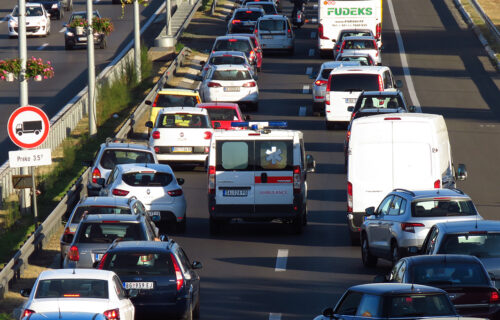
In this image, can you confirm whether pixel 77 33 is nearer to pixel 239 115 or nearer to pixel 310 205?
pixel 239 115

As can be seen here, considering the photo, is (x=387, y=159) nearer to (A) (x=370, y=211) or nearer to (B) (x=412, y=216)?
(A) (x=370, y=211)

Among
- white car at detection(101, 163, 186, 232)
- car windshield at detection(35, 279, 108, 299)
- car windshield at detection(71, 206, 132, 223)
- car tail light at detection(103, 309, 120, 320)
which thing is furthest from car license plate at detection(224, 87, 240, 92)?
car tail light at detection(103, 309, 120, 320)

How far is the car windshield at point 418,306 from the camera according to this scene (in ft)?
43.3

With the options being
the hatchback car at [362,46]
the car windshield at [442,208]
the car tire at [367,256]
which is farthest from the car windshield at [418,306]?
the hatchback car at [362,46]

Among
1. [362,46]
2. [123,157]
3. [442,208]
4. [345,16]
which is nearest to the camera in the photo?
[442,208]

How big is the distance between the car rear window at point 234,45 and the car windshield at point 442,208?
29.9 meters

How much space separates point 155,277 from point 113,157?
13.2 meters

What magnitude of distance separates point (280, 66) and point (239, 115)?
711 inches

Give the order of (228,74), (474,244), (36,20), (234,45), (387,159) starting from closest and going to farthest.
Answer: (474,244)
(387,159)
(228,74)
(234,45)
(36,20)

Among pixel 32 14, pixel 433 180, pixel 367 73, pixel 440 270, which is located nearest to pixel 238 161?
pixel 433 180

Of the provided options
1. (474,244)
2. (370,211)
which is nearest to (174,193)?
(370,211)

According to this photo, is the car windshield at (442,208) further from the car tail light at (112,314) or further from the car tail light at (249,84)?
the car tail light at (249,84)

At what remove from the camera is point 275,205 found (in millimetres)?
25828

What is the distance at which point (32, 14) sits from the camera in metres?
62.9
